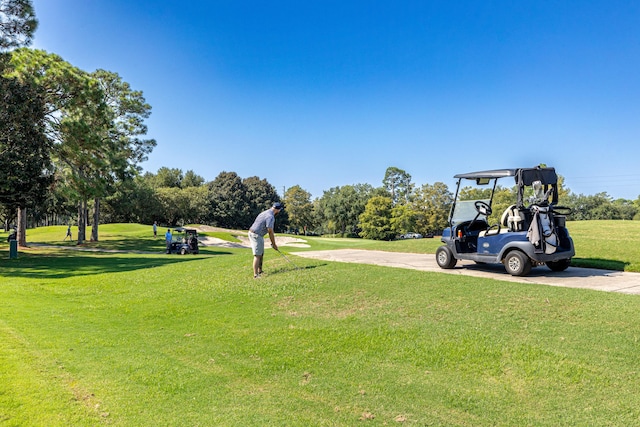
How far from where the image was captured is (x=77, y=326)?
25.1ft

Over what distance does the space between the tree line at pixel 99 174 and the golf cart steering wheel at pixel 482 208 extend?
4.71m

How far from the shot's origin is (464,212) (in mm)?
10836

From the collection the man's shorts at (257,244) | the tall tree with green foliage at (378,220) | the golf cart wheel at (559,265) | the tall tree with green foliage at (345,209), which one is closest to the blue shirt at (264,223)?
the man's shorts at (257,244)

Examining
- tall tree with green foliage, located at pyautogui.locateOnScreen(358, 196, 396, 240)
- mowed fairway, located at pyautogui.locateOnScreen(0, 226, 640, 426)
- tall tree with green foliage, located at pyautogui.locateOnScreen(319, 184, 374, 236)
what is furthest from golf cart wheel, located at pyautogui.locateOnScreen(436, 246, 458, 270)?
tall tree with green foliage, located at pyautogui.locateOnScreen(319, 184, 374, 236)

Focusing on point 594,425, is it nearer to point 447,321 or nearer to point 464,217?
point 447,321

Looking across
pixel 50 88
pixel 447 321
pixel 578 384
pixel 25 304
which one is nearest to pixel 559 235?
pixel 447 321

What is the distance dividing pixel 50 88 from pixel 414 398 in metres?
25.9

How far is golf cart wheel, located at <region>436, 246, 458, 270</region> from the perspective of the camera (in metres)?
10.6

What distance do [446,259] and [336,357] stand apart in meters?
6.07

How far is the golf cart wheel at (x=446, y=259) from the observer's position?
34.9 ft

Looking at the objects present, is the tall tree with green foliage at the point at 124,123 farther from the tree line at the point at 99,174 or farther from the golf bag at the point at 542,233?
the golf bag at the point at 542,233

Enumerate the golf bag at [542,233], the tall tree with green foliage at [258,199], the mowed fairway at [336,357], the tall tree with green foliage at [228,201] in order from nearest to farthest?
the mowed fairway at [336,357] < the golf bag at [542,233] < the tall tree with green foliage at [228,201] < the tall tree with green foliage at [258,199]

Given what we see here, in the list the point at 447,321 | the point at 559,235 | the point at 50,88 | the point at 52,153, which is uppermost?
the point at 50,88

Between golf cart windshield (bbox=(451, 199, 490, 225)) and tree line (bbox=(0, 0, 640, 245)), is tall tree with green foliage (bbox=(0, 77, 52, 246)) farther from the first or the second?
golf cart windshield (bbox=(451, 199, 490, 225))
